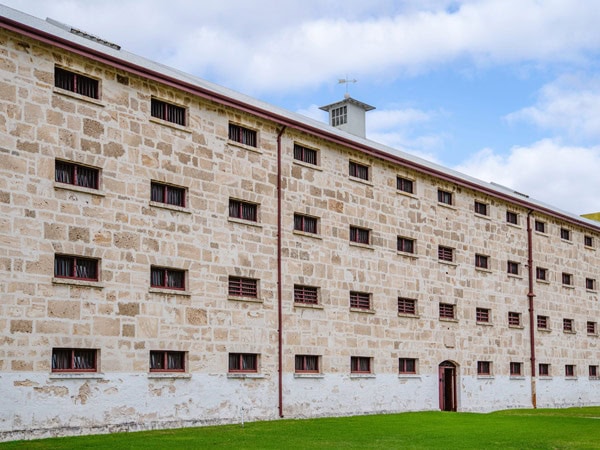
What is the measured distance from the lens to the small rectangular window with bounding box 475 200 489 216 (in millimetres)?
38003

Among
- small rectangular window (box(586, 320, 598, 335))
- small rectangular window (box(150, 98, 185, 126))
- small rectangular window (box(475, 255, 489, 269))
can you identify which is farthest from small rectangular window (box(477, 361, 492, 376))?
small rectangular window (box(150, 98, 185, 126))

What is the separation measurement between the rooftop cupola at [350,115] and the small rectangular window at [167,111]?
527 inches

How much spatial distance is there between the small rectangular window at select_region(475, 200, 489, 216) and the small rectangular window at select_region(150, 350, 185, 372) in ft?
59.9

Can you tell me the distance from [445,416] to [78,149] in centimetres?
1552

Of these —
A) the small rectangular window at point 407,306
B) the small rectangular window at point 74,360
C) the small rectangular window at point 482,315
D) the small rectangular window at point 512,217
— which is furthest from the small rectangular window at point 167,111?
the small rectangular window at point 512,217

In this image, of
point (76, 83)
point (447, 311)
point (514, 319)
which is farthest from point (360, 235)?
point (76, 83)

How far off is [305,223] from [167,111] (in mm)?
6776

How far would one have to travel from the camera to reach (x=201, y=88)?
84.5ft

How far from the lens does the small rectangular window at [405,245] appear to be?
33250 mm

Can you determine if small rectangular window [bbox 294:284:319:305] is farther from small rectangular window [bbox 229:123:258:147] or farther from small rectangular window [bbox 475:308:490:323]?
small rectangular window [bbox 475:308:490:323]

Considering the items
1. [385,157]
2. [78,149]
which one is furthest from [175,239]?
[385,157]

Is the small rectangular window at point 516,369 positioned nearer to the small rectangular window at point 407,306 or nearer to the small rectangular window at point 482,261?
the small rectangular window at point 482,261

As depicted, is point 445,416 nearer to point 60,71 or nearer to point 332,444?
point 332,444

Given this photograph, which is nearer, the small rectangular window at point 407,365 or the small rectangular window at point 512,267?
the small rectangular window at point 407,365
